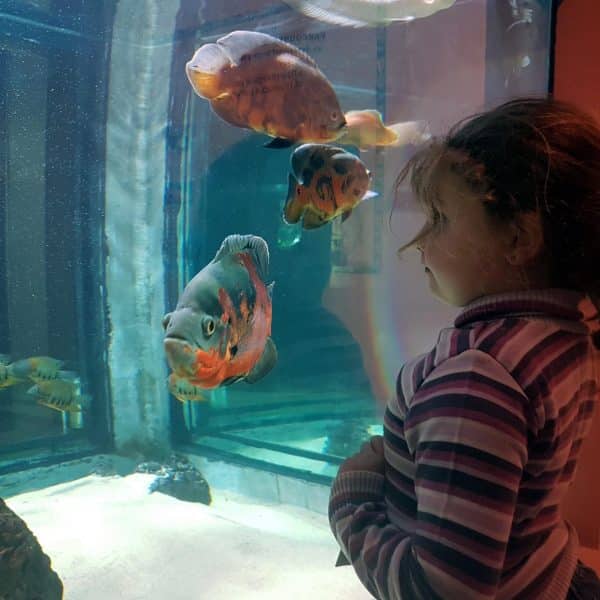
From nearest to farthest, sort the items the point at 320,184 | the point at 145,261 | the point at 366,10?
1. the point at 320,184
2. the point at 366,10
3. the point at 145,261

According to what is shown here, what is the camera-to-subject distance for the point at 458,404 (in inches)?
32.7

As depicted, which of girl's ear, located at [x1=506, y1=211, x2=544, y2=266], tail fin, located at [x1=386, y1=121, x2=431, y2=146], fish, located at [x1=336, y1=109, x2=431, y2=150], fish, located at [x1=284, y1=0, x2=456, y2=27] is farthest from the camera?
fish, located at [x1=284, y1=0, x2=456, y2=27]

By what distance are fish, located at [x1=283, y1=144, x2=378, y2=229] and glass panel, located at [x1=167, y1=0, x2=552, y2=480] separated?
0.48 meters

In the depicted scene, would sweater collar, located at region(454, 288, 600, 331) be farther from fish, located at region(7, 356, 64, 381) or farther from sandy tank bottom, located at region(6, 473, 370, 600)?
fish, located at region(7, 356, 64, 381)

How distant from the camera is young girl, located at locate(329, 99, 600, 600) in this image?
83cm

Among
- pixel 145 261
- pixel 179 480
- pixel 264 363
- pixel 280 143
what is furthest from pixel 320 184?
pixel 179 480

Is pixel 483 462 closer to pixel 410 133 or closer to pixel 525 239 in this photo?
pixel 525 239

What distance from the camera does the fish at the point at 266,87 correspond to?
59.2 inches

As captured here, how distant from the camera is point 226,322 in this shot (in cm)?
118

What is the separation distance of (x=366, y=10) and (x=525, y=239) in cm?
231

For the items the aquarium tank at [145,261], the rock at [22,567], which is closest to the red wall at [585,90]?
the aquarium tank at [145,261]

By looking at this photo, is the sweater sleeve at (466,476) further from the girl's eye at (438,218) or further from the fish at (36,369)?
the fish at (36,369)

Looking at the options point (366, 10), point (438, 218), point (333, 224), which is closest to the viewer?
point (438, 218)

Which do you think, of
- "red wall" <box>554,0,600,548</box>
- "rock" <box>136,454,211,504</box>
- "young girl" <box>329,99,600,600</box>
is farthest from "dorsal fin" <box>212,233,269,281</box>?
"rock" <box>136,454,211,504</box>
